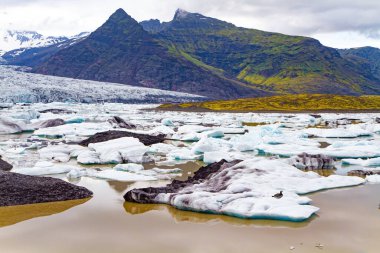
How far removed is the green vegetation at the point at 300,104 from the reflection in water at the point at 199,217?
72.8m

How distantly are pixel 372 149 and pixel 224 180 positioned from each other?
12423mm

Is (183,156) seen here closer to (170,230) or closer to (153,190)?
(153,190)

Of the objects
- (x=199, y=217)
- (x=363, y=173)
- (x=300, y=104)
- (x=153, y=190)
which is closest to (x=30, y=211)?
(x=153, y=190)

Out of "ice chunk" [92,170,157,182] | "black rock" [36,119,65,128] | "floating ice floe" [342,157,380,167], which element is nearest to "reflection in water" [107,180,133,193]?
"ice chunk" [92,170,157,182]

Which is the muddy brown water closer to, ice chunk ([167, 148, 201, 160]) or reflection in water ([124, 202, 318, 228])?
reflection in water ([124, 202, 318, 228])

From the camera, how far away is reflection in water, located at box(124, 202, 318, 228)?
10220 millimetres

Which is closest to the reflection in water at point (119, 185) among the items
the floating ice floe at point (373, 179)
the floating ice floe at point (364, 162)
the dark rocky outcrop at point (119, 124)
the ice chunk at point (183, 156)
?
the ice chunk at point (183, 156)

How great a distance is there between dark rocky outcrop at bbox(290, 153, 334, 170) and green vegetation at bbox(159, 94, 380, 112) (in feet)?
212

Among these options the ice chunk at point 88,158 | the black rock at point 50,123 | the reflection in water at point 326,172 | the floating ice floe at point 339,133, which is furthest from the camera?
the black rock at point 50,123

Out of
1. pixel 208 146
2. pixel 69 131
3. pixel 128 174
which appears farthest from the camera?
pixel 69 131

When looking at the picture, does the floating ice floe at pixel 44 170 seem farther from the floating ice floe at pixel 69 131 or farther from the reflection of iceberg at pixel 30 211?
the floating ice floe at pixel 69 131

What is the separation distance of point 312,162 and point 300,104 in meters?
70.2

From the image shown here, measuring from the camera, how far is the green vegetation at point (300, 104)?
82.9 m

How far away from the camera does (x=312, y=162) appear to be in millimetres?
18594
